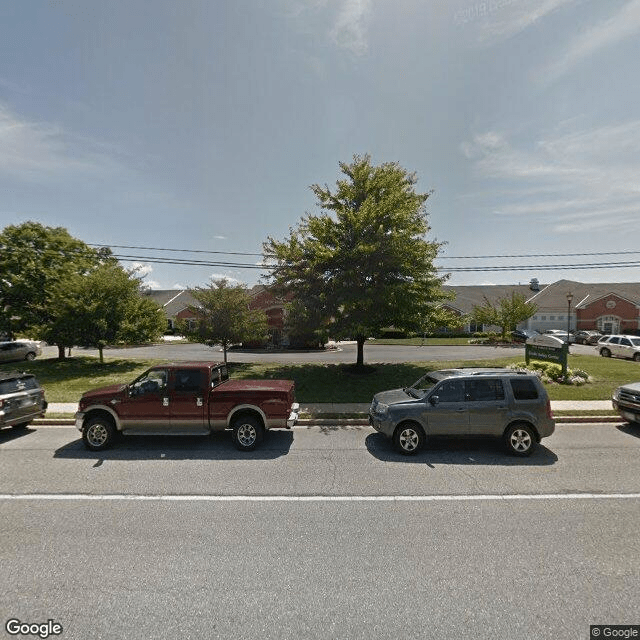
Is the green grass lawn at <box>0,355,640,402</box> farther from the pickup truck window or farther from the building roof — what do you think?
the building roof

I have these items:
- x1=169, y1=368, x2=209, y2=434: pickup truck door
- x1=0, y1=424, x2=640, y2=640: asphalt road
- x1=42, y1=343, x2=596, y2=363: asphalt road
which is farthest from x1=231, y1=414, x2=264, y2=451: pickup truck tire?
x1=42, y1=343, x2=596, y2=363: asphalt road

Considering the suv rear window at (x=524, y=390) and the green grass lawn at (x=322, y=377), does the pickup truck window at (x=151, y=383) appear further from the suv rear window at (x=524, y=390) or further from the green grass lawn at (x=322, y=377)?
the suv rear window at (x=524, y=390)

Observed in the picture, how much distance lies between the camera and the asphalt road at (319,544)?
10.2ft

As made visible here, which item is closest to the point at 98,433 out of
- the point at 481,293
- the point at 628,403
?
the point at 628,403

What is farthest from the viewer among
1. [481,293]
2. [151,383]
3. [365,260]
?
[481,293]

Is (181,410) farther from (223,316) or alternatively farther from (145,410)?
(223,316)

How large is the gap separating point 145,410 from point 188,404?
0.99 metres

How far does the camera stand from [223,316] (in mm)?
16078

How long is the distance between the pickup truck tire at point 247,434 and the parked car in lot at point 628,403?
32.0ft

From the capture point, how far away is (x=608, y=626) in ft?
9.86

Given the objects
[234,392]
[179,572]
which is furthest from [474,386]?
[179,572]

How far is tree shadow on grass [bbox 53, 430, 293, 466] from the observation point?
23.1ft

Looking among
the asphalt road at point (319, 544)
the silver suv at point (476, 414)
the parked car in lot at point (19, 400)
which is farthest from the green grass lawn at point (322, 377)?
the asphalt road at point (319, 544)

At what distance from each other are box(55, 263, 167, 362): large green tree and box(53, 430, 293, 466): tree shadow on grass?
434 inches
